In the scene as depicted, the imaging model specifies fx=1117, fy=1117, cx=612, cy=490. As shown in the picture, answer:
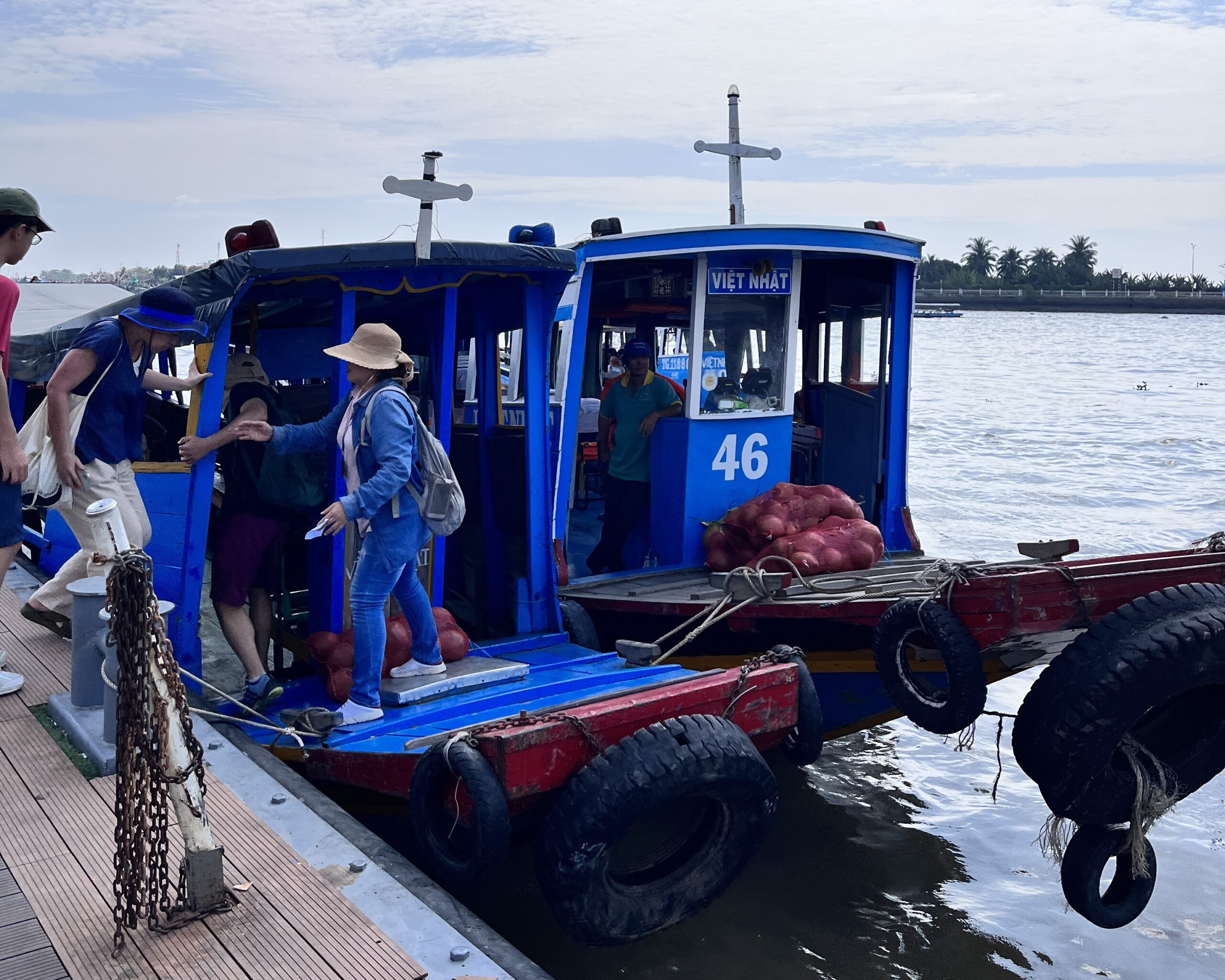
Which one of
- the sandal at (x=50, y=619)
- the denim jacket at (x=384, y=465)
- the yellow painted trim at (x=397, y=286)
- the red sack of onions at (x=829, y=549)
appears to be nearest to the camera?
the denim jacket at (x=384, y=465)

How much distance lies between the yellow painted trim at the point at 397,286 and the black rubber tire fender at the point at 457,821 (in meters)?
2.23

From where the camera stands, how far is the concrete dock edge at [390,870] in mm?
2967

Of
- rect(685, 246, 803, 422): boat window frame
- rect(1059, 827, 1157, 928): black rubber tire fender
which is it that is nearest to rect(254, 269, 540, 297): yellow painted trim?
rect(685, 246, 803, 422): boat window frame

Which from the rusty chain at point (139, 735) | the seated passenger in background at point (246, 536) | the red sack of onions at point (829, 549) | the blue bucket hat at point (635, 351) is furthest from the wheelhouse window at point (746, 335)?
the rusty chain at point (139, 735)

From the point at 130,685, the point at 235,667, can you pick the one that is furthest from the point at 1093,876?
the point at 235,667

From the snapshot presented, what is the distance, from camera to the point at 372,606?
4.66 meters

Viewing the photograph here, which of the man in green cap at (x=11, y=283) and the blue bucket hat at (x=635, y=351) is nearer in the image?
the man in green cap at (x=11, y=283)

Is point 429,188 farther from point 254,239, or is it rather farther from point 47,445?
point 47,445

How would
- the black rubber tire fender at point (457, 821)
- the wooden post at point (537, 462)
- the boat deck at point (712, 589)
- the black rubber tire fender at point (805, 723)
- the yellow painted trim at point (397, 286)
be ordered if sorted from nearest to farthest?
the black rubber tire fender at point (457, 821), the black rubber tire fender at point (805, 723), the yellow painted trim at point (397, 286), the wooden post at point (537, 462), the boat deck at point (712, 589)

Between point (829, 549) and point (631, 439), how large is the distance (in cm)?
173

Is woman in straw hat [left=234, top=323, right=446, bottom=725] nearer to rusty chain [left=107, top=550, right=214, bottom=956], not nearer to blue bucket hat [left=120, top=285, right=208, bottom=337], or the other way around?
blue bucket hat [left=120, top=285, right=208, bottom=337]

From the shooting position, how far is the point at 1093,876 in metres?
4.59

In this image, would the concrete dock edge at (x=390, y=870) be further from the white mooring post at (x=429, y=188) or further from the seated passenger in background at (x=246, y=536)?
the white mooring post at (x=429, y=188)

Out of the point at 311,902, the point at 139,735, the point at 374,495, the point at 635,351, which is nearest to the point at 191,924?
the point at 311,902
